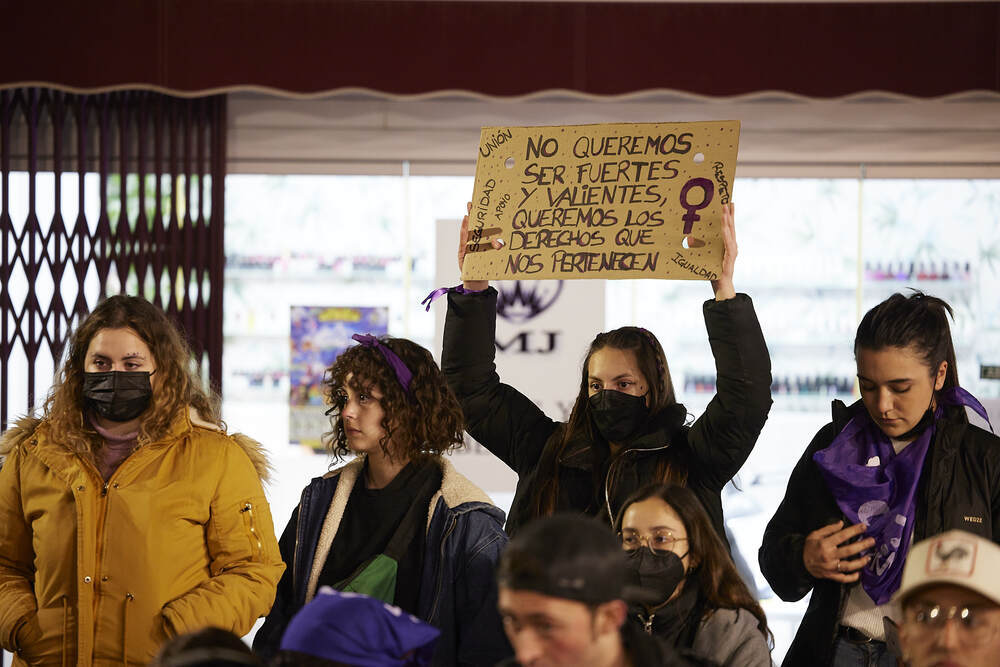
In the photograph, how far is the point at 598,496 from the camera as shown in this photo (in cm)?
240

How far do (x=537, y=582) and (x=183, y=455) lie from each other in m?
1.33

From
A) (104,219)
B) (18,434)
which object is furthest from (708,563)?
(104,219)

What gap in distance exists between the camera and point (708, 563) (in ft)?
6.88

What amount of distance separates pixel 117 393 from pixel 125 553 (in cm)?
36

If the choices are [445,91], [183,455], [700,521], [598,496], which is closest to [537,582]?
[700,521]

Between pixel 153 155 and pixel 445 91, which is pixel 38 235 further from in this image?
pixel 445 91

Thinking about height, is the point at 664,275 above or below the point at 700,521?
above

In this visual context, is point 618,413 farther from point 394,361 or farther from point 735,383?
point 394,361

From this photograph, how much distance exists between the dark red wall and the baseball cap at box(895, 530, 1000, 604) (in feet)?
10.1

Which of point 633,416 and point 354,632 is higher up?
point 633,416

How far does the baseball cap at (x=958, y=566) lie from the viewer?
4.91 ft

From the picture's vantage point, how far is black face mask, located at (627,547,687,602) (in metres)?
2.02

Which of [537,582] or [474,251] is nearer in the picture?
[537,582]

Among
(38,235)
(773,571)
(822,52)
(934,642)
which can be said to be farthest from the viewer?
(38,235)
